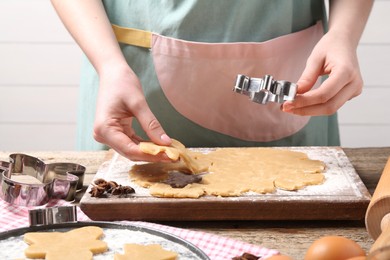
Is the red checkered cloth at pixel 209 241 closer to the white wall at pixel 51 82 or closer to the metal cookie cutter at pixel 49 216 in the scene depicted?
the metal cookie cutter at pixel 49 216

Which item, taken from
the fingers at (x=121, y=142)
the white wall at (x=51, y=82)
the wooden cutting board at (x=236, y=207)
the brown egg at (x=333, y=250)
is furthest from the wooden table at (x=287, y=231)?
the white wall at (x=51, y=82)

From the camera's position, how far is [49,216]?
1.24 meters

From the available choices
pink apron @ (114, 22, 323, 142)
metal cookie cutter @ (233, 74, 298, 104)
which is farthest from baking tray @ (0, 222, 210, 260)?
pink apron @ (114, 22, 323, 142)

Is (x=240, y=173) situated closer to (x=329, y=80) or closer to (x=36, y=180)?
(x=329, y=80)

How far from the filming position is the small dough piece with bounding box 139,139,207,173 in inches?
57.7

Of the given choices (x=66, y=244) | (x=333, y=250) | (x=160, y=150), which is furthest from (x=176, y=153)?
(x=333, y=250)

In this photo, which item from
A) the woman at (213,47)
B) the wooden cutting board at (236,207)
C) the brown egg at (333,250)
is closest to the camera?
the brown egg at (333,250)

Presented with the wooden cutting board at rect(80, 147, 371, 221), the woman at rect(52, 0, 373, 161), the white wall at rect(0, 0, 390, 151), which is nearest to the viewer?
the wooden cutting board at rect(80, 147, 371, 221)

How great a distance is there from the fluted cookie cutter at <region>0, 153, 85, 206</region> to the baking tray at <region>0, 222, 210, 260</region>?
212mm

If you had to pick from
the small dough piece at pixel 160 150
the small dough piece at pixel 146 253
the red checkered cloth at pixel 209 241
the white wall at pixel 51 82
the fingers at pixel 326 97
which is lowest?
the white wall at pixel 51 82

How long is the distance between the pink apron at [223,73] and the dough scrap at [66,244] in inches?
24.0

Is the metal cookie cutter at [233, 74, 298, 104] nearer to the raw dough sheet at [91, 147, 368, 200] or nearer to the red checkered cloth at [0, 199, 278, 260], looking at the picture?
the raw dough sheet at [91, 147, 368, 200]

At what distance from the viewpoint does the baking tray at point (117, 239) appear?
3.73 ft

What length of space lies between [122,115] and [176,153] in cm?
13
